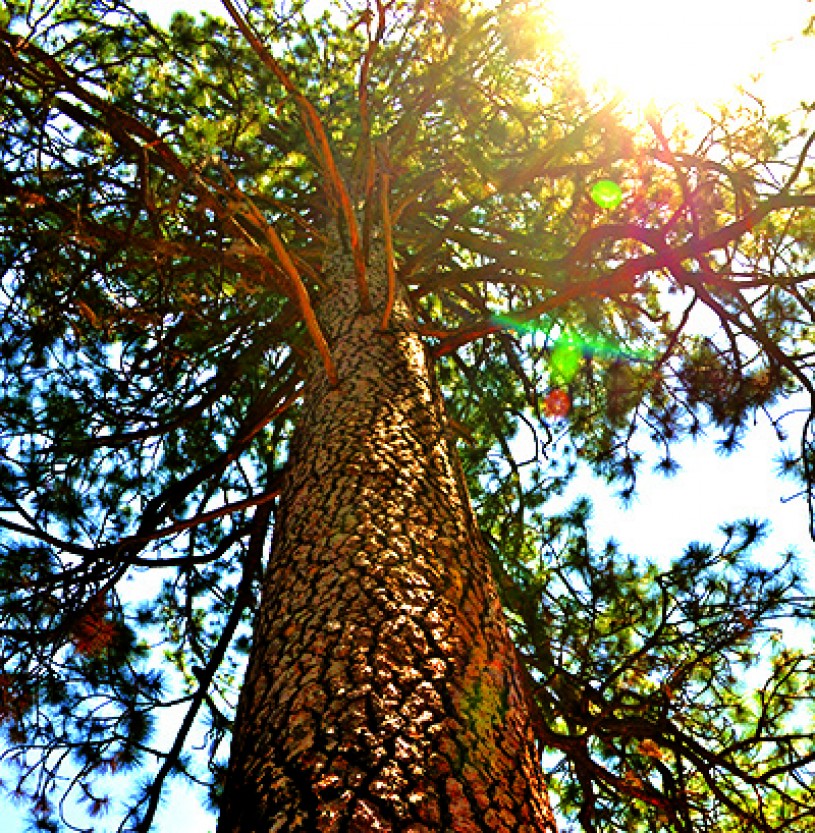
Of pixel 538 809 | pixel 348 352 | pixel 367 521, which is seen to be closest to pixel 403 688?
pixel 538 809

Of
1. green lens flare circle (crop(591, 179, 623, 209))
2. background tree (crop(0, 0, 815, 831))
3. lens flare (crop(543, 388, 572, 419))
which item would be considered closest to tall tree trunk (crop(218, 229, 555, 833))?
background tree (crop(0, 0, 815, 831))

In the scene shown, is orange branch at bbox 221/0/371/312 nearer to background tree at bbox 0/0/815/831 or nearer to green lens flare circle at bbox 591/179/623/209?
background tree at bbox 0/0/815/831

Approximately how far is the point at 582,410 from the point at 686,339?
885 millimetres

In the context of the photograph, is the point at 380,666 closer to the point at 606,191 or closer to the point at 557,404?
the point at 606,191

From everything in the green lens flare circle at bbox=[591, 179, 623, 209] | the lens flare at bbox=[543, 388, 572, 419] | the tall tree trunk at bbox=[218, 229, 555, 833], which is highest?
the green lens flare circle at bbox=[591, 179, 623, 209]

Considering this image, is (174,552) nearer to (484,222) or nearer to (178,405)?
(178,405)

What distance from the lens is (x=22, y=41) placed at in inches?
100

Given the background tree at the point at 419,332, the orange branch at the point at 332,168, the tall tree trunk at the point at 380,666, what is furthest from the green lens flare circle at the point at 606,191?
the tall tree trunk at the point at 380,666

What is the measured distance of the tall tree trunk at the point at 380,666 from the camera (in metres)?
1.19

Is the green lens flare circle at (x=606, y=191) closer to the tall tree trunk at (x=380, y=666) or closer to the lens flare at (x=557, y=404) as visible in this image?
the lens flare at (x=557, y=404)

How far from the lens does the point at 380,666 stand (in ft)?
4.60

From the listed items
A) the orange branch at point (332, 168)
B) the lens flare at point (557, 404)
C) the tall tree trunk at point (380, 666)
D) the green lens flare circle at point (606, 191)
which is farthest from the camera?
the lens flare at point (557, 404)

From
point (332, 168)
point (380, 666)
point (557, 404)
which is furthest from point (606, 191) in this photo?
point (380, 666)

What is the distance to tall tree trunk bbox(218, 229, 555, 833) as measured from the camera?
1189mm
